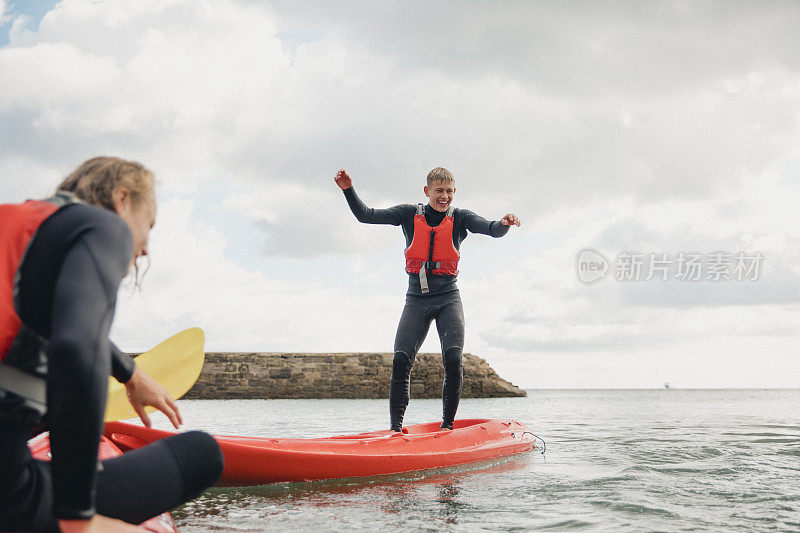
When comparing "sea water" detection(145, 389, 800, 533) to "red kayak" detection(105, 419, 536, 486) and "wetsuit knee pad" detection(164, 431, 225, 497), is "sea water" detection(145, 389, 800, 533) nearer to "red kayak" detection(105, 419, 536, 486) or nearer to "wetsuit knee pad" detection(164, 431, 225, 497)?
"red kayak" detection(105, 419, 536, 486)

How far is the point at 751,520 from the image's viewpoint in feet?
9.06

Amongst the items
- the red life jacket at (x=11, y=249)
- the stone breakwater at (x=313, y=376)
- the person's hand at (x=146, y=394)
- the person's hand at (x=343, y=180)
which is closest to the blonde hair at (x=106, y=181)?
the red life jacket at (x=11, y=249)

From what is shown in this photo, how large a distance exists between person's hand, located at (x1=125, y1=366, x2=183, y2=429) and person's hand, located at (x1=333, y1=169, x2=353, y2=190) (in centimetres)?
328

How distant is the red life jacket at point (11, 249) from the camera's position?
1.21m

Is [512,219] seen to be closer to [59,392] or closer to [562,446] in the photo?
[562,446]

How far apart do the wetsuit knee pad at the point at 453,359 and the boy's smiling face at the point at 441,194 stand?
1109mm

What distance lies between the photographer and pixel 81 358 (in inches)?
44.1

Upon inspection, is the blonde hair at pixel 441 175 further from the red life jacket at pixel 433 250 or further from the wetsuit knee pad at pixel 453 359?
the wetsuit knee pad at pixel 453 359

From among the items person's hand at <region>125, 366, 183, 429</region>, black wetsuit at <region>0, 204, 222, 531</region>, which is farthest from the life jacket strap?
black wetsuit at <region>0, 204, 222, 531</region>

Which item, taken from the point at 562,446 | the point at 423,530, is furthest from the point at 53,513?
the point at 562,446

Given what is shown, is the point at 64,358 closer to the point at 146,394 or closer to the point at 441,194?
the point at 146,394

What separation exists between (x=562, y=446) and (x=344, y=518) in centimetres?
382

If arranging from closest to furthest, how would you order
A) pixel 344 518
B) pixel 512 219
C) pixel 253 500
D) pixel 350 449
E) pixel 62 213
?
pixel 62 213 < pixel 344 518 < pixel 253 500 < pixel 350 449 < pixel 512 219

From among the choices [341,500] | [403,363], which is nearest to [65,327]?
[341,500]
